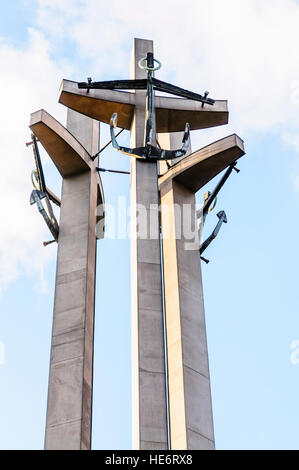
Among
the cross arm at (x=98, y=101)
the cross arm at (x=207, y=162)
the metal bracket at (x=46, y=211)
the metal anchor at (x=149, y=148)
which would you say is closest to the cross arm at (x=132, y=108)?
the cross arm at (x=98, y=101)

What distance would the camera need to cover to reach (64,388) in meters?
21.7

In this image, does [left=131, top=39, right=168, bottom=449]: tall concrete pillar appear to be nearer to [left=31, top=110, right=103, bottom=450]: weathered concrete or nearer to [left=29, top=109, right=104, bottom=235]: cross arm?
[left=31, top=110, right=103, bottom=450]: weathered concrete

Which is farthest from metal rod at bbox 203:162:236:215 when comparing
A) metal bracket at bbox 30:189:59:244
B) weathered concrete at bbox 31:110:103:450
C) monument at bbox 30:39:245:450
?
metal bracket at bbox 30:189:59:244

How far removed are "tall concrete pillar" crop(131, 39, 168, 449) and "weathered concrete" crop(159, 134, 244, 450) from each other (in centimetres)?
60

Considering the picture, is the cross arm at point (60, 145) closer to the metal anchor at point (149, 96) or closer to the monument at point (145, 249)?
the monument at point (145, 249)

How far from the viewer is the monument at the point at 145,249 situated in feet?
69.7

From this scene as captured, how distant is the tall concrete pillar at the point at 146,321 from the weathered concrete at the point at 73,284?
1.20 meters

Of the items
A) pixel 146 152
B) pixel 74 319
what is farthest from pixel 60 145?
pixel 74 319

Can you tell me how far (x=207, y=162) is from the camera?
1009 inches

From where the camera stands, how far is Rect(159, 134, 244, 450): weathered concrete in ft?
70.0

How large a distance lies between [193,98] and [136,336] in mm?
8531

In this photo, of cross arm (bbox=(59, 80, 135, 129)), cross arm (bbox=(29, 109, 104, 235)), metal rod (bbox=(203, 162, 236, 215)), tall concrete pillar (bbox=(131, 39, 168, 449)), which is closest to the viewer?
tall concrete pillar (bbox=(131, 39, 168, 449))
